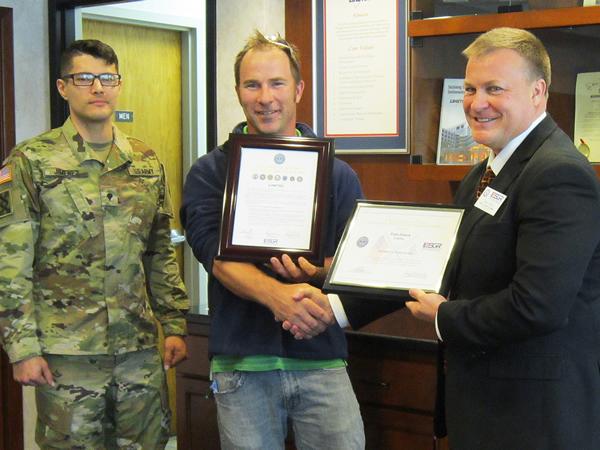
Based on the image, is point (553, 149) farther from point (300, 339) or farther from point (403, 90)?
point (403, 90)

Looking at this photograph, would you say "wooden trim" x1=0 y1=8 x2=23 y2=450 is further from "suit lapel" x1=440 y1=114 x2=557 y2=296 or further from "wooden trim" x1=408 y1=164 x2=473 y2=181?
"suit lapel" x1=440 y1=114 x2=557 y2=296

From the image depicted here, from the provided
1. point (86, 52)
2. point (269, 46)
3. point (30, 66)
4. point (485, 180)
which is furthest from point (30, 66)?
point (485, 180)

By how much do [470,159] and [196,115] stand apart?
2248mm

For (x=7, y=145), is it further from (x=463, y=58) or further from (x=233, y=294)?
(x=463, y=58)

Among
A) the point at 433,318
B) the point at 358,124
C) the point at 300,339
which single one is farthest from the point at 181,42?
the point at 433,318

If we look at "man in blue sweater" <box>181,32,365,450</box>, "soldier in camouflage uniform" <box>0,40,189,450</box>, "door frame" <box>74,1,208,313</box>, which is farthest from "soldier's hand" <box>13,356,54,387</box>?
"door frame" <box>74,1,208,313</box>

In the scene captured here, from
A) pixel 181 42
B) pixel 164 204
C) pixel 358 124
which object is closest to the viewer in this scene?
pixel 164 204

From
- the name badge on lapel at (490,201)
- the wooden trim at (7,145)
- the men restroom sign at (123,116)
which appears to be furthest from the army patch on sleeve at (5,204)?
the men restroom sign at (123,116)

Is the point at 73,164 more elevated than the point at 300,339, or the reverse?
the point at 73,164

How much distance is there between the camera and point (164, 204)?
2814mm

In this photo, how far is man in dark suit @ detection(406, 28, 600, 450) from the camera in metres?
1.65

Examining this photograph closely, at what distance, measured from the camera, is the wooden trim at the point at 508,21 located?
2.30 m

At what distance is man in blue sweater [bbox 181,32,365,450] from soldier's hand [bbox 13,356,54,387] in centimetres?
62

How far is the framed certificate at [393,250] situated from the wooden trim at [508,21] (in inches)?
28.8
